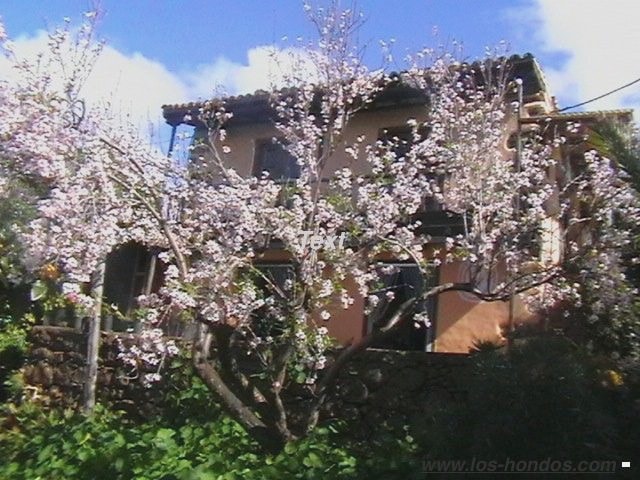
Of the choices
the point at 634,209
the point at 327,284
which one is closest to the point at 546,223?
the point at 634,209

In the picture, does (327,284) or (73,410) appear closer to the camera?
(327,284)

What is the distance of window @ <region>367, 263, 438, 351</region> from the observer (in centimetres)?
905

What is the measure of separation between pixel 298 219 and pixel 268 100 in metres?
4.05

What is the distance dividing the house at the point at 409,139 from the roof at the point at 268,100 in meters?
0.02

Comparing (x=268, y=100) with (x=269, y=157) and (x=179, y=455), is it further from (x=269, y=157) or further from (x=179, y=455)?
(x=179, y=455)

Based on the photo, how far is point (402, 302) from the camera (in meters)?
10.6

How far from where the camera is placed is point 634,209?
27.7ft

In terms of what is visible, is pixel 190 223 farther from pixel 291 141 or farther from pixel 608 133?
pixel 608 133

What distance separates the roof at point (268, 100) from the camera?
12094 millimetres

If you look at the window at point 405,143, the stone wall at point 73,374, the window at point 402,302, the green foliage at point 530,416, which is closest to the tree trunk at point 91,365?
the stone wall at point 73,374

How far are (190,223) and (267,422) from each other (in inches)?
96.7

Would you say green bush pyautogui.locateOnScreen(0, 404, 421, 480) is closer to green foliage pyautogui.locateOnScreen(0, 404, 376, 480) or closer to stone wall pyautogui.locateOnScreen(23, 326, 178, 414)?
green foliage pyautogui.locateOnScreen(0, 404, 376, 480)

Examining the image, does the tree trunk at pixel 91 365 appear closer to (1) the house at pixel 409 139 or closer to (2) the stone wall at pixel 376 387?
(2) the stone wall at pixel 376 387

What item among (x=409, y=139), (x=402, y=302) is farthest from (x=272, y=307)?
(x=409, y=139)
